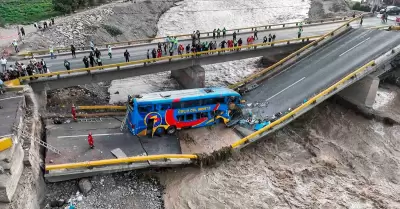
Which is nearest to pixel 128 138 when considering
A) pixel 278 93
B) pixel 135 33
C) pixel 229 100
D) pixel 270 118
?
pixel 229 100

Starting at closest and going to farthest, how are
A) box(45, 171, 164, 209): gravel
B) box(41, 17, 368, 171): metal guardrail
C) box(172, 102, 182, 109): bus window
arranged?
box(45, 171, 164, 209): gravel, box(41, 17, 368, 171): metal guardrail, box(172, 102, 182, 109): bus window

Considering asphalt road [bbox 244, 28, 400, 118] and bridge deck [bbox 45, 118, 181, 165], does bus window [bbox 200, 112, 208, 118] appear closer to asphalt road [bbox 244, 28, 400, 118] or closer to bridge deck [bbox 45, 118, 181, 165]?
bridge deck [bbox 45, 118, 181, 165]

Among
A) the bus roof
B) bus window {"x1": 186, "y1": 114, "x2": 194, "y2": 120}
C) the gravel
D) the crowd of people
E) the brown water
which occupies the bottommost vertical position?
the brown water

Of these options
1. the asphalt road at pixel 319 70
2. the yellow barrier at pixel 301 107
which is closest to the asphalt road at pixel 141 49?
the asphalt road at pixel 319 70

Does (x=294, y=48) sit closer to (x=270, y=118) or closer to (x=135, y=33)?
(x=270, y=118)

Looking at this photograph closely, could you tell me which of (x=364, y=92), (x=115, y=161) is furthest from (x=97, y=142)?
(x=364, y=92)

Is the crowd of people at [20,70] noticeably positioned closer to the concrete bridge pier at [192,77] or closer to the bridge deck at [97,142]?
the bridge deck at [97,142]

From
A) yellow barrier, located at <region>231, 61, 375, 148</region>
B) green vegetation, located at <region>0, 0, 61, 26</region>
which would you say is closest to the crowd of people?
yellow barrier, located at <region>231, 61, 375, 148</region>

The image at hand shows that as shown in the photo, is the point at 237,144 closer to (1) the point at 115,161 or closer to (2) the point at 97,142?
(1) the point at 115,161
